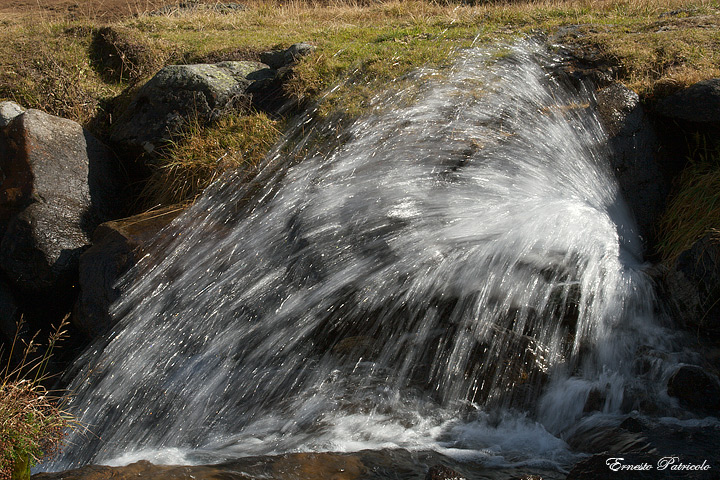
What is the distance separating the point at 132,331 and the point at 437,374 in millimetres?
2576

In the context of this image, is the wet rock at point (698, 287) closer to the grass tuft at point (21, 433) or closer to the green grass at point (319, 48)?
the green grass at point (319, 48)

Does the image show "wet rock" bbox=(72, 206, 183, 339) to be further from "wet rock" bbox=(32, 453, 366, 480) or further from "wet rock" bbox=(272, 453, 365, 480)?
"wet rock" bbox=(272, 453, 365, 480)

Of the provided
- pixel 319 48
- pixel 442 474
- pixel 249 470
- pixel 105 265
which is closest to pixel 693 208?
pixel 442 474

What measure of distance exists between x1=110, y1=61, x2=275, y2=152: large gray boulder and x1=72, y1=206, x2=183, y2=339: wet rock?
59.3 inches

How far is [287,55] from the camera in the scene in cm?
801

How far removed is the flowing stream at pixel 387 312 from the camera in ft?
14.8

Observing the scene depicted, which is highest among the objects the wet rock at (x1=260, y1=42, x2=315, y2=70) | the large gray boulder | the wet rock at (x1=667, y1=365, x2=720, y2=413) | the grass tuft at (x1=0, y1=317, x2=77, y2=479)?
the wet rock at (x1=260, y1=42, x2=315, y2=70)

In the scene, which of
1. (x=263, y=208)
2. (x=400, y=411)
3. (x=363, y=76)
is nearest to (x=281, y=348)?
(x=400, y=411)

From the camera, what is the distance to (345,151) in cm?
645

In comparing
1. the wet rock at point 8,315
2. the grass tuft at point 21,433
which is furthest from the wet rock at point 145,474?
the wet rock at point 8,315

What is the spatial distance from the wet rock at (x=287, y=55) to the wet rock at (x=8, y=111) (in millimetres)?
3042

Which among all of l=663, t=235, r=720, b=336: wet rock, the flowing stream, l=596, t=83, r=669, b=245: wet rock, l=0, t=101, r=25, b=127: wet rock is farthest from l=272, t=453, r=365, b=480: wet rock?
l=0, t=101, r=25, b=127: wet rock

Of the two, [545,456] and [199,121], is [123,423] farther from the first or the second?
[199,121]

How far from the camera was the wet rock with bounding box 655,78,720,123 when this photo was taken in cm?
600
